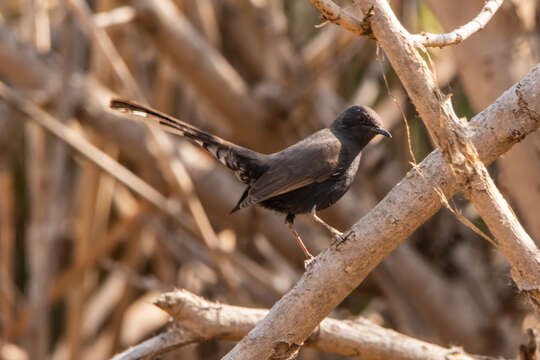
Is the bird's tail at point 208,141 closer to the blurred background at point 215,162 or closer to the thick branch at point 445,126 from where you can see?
the blurred background at point 215,162

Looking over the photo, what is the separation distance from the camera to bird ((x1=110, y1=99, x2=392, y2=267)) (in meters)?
3.12

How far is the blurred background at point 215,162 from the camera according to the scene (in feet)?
14.1

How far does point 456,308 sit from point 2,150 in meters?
4.05

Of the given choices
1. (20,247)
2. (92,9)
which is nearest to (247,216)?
(92,9)

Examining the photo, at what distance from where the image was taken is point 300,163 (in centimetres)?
319

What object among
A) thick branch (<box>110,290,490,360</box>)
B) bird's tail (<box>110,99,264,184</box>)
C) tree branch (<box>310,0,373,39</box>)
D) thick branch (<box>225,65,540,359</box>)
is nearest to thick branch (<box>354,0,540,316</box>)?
tree branch (<box>310,0,373,39</box>)

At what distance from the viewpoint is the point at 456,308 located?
516cm

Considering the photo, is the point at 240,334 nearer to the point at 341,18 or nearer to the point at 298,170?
the point at 298,170

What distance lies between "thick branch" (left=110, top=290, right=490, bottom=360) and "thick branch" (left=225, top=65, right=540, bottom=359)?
45 cm

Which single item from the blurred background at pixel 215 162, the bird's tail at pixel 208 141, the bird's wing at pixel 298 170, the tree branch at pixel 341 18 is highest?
the blurred background at pixel 215 162

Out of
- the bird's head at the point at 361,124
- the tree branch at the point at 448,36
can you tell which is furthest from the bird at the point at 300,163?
the tree branch at the point at 448,36

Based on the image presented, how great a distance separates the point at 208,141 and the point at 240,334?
106cm

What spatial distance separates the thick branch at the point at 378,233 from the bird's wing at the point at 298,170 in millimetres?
1014

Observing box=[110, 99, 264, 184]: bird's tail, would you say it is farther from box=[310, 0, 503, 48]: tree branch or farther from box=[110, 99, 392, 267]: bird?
box=[310, 0, 503, 48]: tree branch
